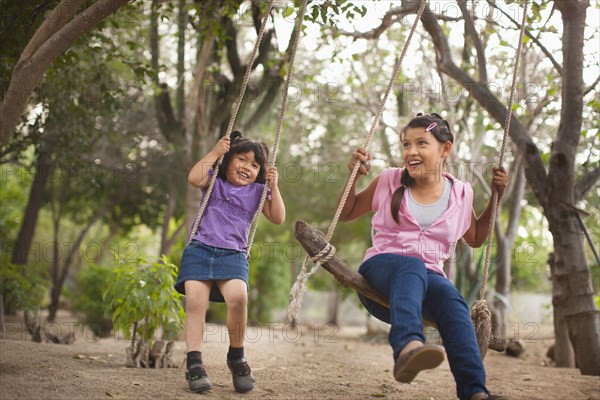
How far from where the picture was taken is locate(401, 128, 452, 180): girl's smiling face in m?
3.56

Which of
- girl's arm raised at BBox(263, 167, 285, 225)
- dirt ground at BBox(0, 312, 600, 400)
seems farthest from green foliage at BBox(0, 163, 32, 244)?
girl's arm raised at BBox(263, 167, 285, 225)

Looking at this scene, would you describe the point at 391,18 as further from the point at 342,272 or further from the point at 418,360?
the point at 418,360

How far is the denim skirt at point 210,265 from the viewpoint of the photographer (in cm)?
365

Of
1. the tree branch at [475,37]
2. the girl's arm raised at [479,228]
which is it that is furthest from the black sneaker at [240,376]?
the tree branch at [475,37]

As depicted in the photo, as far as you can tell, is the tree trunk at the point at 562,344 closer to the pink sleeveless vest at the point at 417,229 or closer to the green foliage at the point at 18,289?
the pink sleeveless vest at the point at 417,229

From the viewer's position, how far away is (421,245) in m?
3.42

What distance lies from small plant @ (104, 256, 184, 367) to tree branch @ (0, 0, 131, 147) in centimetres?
161

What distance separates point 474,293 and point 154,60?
16.7 ft

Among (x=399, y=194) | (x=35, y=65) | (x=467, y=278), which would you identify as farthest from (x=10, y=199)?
(x=399, y=194)

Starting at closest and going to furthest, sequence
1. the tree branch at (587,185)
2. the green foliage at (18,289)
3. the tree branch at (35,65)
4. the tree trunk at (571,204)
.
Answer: the tree branch at (35,65) → the tree trunk at (571,204) → the tree branch at (587,185) → the green foliage at (18,289)

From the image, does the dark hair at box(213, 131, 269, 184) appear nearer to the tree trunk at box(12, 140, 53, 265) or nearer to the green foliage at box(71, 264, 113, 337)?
the green foliage at box(71, 264, 113, 337)

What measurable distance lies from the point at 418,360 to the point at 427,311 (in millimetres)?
546

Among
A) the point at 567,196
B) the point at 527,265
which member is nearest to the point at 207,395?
the point at 567,196

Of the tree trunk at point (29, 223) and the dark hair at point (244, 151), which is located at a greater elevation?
the tree trunk at point (29, 223)
